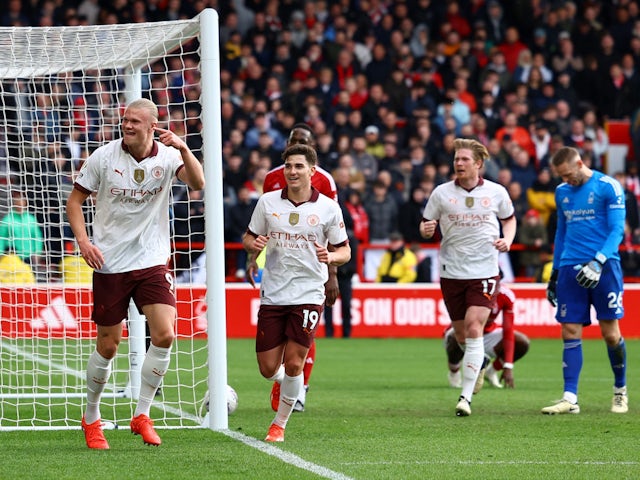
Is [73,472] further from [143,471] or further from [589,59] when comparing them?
[589,59]

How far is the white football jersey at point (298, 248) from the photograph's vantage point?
8.41 m

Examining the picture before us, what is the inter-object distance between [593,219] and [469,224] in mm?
1003

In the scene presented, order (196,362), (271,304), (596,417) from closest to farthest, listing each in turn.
→ (271,304) < (596,417) < (196,362)

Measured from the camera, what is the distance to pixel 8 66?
10.1 m

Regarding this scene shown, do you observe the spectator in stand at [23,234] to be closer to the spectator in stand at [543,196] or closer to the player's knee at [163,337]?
the player's knee at [163,337]

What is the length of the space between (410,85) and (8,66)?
1488cm

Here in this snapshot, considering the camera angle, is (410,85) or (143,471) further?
(410,85)

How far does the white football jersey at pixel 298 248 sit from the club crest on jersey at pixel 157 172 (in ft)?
2.68

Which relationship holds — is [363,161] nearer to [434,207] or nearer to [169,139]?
[434,207]

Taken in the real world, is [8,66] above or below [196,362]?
above

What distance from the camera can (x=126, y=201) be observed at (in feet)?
26.6

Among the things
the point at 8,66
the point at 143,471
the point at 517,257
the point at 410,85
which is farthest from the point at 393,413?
the point at 410,85

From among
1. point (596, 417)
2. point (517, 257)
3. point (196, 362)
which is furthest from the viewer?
point (517, 257)

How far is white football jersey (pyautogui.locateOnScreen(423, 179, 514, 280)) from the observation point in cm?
1045
